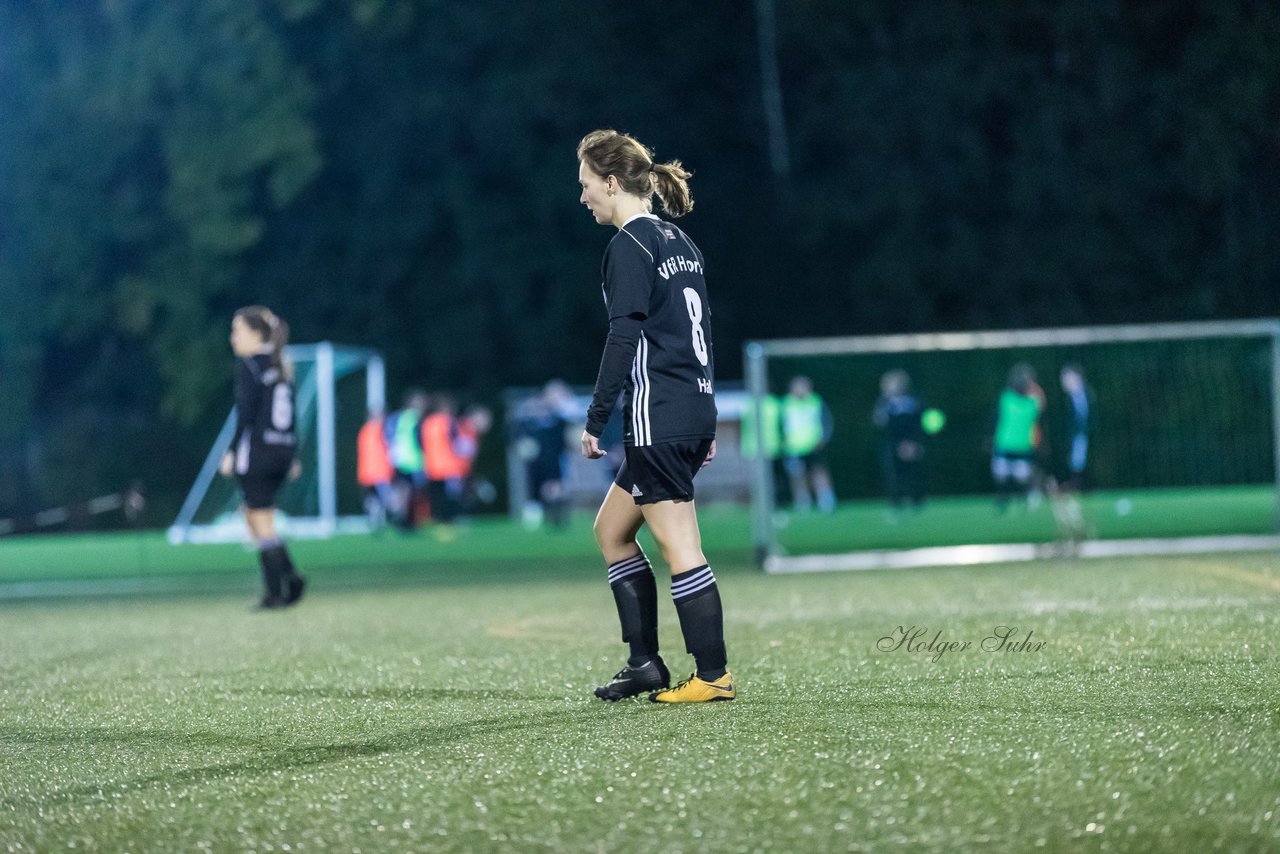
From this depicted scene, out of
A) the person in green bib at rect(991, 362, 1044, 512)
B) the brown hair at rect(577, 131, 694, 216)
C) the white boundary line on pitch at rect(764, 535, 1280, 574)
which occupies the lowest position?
the white boundary line on pitch at rect(764, 535, 1280, 574)

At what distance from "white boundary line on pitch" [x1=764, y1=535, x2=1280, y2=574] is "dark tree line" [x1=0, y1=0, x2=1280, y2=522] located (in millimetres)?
18889

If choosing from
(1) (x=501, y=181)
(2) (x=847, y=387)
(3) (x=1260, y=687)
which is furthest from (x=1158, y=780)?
(1) (x=501, y=181)

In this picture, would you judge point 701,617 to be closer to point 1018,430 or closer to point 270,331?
point 270,331

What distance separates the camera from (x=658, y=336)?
5.65 meters

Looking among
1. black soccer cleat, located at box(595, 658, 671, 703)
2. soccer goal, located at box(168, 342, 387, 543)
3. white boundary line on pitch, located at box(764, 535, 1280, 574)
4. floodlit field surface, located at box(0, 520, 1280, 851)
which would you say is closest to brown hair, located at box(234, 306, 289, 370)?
floodlit field surface, located at box(0, 520, 1280, 851)

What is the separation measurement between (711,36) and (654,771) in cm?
3111

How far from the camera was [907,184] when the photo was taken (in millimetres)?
32438

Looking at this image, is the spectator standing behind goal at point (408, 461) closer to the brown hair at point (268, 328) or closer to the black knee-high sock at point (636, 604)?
the brown hair at point (268, 328)

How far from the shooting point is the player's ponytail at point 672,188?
5.90 meters

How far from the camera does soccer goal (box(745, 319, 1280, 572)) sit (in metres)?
13.6

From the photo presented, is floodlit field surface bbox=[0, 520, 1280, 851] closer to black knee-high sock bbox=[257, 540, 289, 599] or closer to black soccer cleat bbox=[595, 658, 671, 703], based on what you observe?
black soccer cleat bbox=[595, 658, 671, 703]

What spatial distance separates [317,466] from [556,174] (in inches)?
561

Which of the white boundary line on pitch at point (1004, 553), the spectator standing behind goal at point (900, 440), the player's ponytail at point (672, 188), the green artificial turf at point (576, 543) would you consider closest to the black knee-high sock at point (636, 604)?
the player's ponytail at point (672, 188)

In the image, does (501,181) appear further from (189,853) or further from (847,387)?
(189,853)
